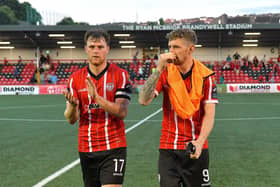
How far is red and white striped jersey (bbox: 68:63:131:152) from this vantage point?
12.8 feet

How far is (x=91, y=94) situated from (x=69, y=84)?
0.50 meters

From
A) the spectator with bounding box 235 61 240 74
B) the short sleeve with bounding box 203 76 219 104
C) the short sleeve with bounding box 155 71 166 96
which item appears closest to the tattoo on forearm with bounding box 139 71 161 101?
the short sleeve with bounding box 155 71 166 96

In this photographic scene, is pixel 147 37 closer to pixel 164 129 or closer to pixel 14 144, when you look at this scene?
pixel 14 144

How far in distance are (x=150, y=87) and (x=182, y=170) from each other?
84cm

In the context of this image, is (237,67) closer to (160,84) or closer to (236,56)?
(236,56)

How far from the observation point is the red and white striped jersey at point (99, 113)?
154 inches

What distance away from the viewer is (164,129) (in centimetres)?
384

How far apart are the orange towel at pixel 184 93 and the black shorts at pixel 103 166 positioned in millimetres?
809

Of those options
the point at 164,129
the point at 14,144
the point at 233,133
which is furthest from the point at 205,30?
the point at 164,129

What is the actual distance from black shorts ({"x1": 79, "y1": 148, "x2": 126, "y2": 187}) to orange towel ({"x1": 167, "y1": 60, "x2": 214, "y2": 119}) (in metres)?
0.81

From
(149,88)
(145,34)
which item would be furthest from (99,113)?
(145,34)

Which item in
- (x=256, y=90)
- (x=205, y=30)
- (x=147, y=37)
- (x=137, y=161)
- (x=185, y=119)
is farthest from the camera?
(x=147, y=37)

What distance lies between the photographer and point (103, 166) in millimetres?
3961

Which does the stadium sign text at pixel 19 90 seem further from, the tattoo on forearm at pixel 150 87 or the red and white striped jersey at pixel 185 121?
the tattoo on forearm at pixel 150 87
